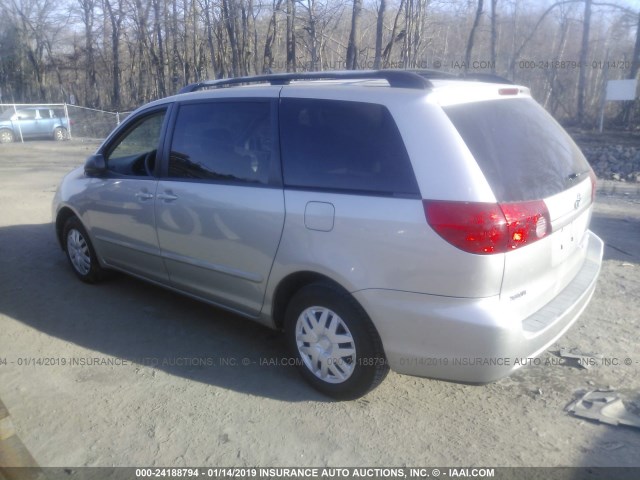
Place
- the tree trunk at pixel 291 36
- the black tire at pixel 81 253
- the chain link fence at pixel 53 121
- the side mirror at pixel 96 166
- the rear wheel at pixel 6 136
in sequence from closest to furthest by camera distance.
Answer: the side mirror at pixel 96 166
the black tire at pixel 81 253
the tree trunk at pixel 291 36
the rear wheel at pixel 6 136
the chain link fence at pixel 53 121

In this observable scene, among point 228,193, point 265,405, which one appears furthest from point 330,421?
point 228,193

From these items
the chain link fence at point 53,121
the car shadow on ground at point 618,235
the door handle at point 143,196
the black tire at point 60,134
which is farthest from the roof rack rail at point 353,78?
the black tire at point 60,134

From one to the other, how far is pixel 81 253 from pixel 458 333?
3926 millimetres

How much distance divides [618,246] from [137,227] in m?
5.15

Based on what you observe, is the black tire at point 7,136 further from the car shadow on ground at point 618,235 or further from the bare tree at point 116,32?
the car shadow on ground at point 618,235

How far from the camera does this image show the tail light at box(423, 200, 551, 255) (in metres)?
2.61

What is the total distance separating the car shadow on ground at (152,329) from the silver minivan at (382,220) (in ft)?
1.19

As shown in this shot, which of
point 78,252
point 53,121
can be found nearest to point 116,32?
point 53,121

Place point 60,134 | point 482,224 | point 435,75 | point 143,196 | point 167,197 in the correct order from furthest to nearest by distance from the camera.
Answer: point 60,134 < point 143,196 < point 167,197 < point 435,75 < point 482,224

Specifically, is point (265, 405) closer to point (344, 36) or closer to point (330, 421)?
point (330, 421)

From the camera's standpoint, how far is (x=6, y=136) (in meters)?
23.4

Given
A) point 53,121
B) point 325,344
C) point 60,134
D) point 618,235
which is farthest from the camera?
point 60,134

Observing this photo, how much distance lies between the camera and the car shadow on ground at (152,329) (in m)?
3.67

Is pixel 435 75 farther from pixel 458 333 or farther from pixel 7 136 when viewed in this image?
pixel 7 136
